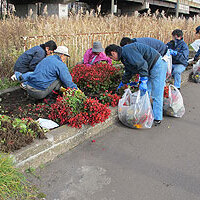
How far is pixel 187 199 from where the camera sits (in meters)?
2.61

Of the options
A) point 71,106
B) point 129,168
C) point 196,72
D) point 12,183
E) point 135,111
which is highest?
point 196,72

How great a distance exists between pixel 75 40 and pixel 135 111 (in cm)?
387

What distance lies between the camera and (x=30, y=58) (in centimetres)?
505

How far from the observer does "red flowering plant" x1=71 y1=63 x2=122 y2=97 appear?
5176mm

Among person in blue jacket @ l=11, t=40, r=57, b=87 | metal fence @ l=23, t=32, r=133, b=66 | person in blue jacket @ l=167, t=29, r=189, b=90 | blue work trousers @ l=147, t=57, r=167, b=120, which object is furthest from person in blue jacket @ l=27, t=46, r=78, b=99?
person in blue jacket @ l=167, t=29, r=189, b=90

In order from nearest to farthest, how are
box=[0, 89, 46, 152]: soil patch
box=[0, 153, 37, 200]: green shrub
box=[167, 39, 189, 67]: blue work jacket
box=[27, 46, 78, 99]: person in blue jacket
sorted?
box=[0, 153, 37, 200]: green shrub → box=[0, 89, 46, 152]: soil patch → box=[27, 46, 78, 99]: person in blue jacket → box=[167, 39, 189, 67]: blue work jacket

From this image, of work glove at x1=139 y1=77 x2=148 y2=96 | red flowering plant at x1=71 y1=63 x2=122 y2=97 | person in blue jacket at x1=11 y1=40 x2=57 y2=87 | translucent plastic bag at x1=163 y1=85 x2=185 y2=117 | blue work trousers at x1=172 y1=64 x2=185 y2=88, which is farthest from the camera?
blue work trousers at x1=172 y1=64 x2=185 y2=88

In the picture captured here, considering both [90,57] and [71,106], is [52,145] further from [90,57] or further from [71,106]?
[90,57]

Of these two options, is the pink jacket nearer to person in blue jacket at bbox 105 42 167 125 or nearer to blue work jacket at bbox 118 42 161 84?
person in blue jacket at bbox 105 42 167 125

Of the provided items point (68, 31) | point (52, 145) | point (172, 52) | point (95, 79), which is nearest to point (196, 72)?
point (172, 52)

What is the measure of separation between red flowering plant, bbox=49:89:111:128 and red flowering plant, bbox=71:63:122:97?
1.13m

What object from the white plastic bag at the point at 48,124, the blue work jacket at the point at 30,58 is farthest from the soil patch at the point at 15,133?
the blue work jacket at the point at 30,58

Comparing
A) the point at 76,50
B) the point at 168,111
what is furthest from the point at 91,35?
the point at 168,111

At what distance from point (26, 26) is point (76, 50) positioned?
159cm
